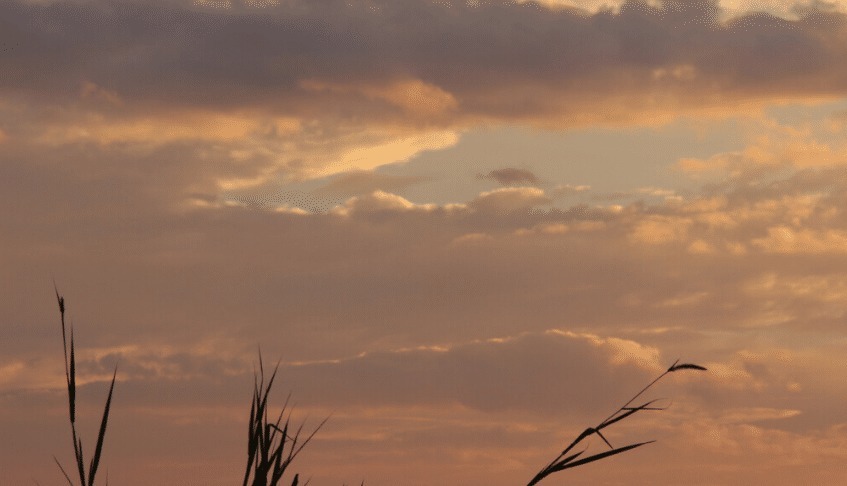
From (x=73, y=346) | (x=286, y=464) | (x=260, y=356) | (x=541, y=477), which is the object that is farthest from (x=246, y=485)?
(x=541, y=477)

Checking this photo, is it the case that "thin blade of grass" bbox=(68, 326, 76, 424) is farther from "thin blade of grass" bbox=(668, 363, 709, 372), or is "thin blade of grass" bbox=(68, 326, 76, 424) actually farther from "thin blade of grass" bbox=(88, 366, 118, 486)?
"thin blade of grass" bbox=(668, 363, 709, 372)

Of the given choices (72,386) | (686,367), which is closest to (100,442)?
(72,386)

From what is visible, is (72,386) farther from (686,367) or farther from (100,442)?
(686,367)

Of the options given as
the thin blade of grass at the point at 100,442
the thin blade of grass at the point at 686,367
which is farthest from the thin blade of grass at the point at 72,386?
the thin blade of grass at the point at 686,367

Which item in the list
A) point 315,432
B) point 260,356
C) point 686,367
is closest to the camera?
point 686,367

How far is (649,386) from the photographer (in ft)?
25.3

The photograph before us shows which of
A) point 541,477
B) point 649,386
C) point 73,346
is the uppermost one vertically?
point 73,346

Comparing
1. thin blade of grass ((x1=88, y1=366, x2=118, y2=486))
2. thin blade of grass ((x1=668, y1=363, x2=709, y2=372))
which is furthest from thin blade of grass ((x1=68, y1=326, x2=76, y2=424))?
thin blade of grass ((x1=668, y1=363, x2=709, y2=372))

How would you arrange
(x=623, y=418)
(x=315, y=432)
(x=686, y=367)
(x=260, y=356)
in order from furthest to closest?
1. (x=315, y=432)
2. (x=260, y=356)
3. (x=623, y=418)
4. (x=686, y=367)

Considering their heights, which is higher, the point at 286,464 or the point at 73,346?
the point at 73,346

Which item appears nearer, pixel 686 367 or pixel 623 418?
pixel 686 367

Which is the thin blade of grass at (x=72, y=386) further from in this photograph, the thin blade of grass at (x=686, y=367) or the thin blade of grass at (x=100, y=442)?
the thin blade of grass at (x=686, y=367)

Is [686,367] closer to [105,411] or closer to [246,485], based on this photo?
[246,485]

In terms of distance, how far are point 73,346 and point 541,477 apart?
3404 millimetres
